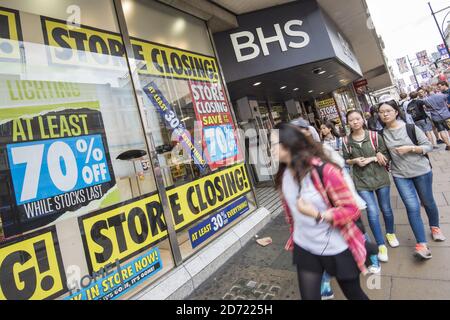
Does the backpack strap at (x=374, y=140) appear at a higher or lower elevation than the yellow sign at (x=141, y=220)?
higher

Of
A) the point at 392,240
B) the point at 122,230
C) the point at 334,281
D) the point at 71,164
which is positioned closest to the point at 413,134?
the point at 392,240

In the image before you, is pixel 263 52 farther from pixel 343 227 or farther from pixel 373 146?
pixel 343 227

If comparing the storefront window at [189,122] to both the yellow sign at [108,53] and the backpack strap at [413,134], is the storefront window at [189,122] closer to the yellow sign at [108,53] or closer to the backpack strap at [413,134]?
the yellow sign at [108,53]

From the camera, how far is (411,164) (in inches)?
112

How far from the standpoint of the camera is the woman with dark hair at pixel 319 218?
166 cm

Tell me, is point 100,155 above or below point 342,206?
above

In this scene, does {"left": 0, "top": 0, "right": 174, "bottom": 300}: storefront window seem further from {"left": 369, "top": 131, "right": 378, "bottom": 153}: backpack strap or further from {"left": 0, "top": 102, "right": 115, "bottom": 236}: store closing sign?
{"left": 369, "top": 131, "right": 378, "bottom": 153}: backpack strap

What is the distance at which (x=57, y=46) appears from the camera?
9.79ft

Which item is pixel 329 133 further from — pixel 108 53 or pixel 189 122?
pixel 108 53

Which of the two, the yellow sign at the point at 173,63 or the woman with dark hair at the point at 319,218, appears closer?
the woman with dark hair at the point at 319,218

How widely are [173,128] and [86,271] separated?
220 cm

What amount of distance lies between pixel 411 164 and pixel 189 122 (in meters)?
3.07

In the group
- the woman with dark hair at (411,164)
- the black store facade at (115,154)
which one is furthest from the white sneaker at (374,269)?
the black store facade at (115,154)
